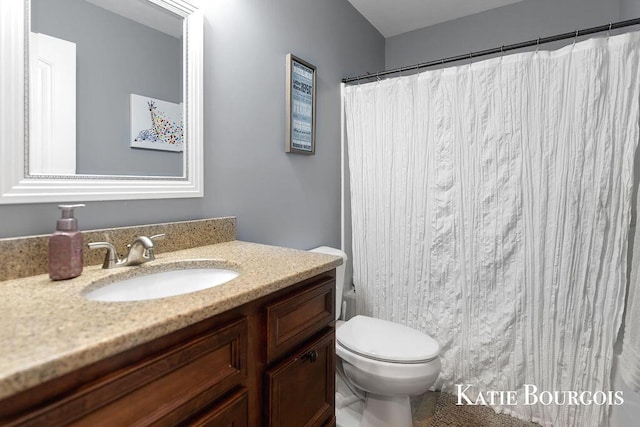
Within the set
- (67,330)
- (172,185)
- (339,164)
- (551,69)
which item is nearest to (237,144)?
(172,185)

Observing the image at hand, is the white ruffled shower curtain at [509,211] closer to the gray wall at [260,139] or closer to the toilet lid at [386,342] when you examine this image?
the gray wall at [260,139]

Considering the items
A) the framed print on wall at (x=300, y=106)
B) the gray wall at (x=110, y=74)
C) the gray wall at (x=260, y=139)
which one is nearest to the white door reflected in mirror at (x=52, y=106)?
the gray wall at (x=110, y=74)

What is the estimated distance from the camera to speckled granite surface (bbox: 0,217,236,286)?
0.85m

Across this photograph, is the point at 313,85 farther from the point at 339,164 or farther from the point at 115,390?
the point at 115,390

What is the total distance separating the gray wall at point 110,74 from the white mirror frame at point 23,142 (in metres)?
0.04

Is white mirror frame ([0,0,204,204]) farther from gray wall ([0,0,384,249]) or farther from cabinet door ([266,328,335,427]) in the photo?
cabinet door ([266,328,335,427])

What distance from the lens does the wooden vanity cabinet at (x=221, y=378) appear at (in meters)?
0.51

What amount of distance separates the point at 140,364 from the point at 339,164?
1.80 m

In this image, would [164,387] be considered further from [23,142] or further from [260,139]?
[260,139]

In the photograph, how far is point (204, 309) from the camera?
672 mm

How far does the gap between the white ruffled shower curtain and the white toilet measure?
1.36 feet

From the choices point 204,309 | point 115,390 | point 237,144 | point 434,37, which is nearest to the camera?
point 115,390

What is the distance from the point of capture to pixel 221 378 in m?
0.74

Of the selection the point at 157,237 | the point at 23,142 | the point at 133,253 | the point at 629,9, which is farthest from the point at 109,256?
the point at 629,9
